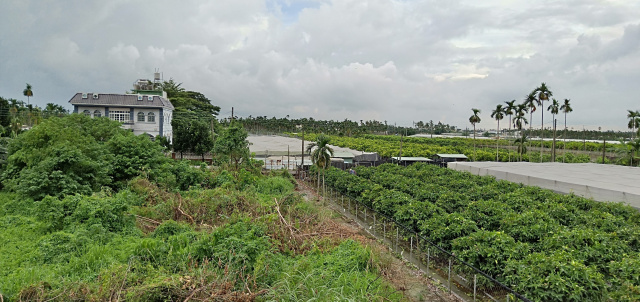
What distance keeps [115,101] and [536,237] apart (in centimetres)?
3650

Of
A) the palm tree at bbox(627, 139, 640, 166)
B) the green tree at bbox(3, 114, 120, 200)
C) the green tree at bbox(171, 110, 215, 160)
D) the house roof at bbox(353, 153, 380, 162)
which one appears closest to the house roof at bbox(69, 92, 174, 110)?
the green tree at bbox(171, 110, 215, 160)

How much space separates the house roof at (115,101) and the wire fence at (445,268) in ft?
88.6

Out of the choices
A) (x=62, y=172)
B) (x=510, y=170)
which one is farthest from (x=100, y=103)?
(x=510, y=170)

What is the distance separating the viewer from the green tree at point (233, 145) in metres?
26.5

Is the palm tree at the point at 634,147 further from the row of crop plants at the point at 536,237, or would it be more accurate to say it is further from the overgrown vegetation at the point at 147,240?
the overgrown vegetation at the point at 147,240

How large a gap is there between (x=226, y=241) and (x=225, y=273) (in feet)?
4.85

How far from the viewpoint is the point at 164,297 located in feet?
24.6

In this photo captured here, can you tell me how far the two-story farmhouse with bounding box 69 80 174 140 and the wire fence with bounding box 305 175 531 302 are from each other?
87.4ft

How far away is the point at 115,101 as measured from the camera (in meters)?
35.4

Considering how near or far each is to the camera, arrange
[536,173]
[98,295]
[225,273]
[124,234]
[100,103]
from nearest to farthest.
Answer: [98,295], [225,273], [124,234], [536,173], [100,103]

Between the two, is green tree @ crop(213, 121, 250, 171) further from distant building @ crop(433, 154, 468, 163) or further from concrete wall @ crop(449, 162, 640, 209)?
distant building @ crop(433, 154, 468, 163)

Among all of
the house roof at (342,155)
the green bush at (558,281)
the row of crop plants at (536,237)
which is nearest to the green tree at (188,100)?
the house roof at (342,155)

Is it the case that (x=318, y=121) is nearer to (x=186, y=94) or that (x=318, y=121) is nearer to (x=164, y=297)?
(x=186, y=94)

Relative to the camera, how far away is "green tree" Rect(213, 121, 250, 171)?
26484mm
